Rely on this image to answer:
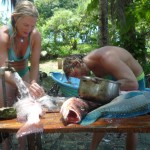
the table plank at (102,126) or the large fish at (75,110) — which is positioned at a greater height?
the large fish at (75,110)

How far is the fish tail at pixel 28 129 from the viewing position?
1.92 metres

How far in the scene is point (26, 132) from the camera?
1.92 meters

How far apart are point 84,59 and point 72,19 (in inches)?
615

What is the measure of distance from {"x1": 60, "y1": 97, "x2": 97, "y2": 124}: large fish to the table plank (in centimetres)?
6

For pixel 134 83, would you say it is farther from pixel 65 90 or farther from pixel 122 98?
pixel 65 90

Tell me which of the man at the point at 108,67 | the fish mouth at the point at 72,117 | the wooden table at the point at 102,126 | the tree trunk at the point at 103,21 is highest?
the tree trunk at the point at 103,21

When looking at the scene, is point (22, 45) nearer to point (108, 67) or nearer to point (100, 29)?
point (108, 67)

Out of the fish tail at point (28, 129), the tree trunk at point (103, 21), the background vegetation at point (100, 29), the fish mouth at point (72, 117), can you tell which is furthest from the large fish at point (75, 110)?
the tree trunk at point (103, 21)

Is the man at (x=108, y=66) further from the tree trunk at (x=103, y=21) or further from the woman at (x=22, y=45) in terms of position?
the tree trunk at (x=103, y=21)

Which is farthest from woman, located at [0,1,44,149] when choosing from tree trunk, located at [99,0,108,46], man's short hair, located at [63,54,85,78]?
tree trunk, located at [99,0,108,46]

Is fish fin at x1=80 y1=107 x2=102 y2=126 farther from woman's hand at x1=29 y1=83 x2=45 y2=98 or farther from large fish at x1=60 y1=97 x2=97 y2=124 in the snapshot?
woman's hand at x1=29 y1=83 x2=45 y2=98

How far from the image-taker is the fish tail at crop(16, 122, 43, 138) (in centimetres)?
192

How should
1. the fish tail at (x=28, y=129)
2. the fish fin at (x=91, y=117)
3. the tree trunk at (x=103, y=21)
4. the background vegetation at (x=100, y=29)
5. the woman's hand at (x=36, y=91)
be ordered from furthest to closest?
the background vegetation at (x=100, y=29) → the tree trunk at (x=103, y=21) → the woman's hand at (x=36, y=91) → the fish fin at (x=91, y=117) → the fish tail at (x=28, y=129)

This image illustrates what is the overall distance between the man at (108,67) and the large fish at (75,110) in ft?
2.43
